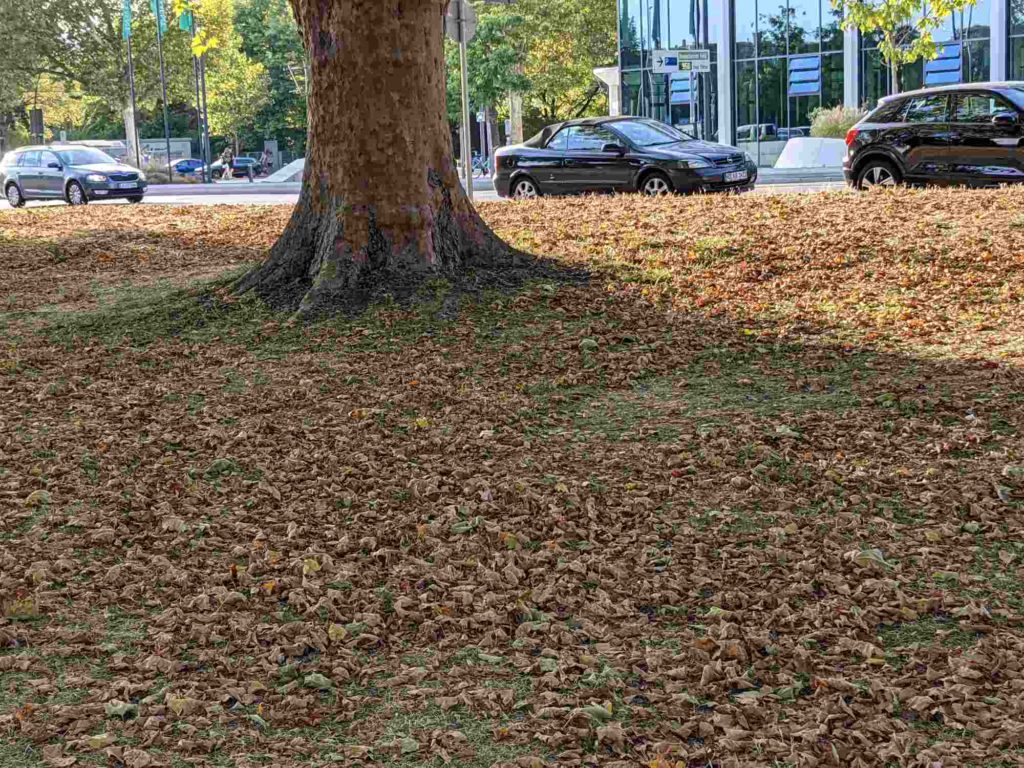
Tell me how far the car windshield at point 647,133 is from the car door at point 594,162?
220 mm

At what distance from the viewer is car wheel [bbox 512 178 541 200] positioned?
19250 mm

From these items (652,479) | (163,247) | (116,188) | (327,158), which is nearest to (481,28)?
(116,188)

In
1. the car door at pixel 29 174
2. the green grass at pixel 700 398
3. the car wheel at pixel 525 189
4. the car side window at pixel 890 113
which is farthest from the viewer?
the car door at pixel 29 174

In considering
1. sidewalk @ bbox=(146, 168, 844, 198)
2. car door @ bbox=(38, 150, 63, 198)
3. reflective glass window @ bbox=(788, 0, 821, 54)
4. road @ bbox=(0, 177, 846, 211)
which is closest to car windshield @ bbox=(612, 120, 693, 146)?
road @ bbox=(0, 177, 846, 211)

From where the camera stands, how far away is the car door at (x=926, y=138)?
1569cm

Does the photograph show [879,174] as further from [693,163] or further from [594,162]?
[594,162]

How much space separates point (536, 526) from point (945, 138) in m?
12.5

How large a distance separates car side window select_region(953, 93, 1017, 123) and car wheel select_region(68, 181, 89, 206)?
19.6m

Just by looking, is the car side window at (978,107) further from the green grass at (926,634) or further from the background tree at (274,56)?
the background tree at (274,56)

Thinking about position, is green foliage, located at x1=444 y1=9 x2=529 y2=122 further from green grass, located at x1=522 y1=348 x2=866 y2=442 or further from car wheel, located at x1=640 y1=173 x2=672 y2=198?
green grass, located at x1=522 y1=348 x2=866 y2=442

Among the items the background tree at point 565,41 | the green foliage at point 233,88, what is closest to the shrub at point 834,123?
the background tree at point 565,41

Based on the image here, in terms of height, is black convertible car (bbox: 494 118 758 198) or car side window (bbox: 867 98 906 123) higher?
Result: car side window (bbox: 867 98 906 123)

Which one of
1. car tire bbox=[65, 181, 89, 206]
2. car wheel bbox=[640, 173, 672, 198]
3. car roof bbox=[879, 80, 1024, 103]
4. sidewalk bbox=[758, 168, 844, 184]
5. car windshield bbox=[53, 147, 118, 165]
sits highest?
car windshield bbox=[53, 147, 118, 165]

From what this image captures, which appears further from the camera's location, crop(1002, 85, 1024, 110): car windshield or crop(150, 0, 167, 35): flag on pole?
crop(150, 0, 167, 35): flag on pole
